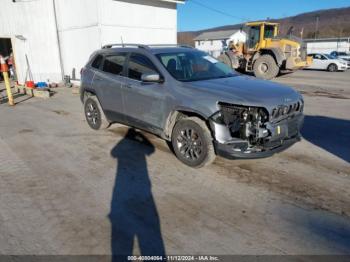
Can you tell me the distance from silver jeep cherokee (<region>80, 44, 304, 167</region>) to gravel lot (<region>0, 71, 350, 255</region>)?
475mm

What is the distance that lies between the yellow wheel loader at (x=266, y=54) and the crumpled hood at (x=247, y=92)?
1208 centimetres

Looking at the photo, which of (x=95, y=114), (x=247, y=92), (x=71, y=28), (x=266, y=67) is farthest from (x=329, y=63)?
(x=247, y=92)

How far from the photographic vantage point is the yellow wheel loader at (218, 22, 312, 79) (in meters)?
16.0

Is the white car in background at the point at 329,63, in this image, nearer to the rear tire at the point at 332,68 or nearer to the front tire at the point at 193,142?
the rear tire at the point at 332,68

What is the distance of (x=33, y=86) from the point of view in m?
13.1

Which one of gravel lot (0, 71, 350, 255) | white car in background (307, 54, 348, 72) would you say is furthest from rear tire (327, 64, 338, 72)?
gravel lot (0, 71, 350, 255)

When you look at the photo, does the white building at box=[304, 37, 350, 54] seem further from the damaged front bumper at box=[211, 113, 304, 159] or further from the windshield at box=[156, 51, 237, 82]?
the damaged front bumper at box=[211, 113, 304, 159]

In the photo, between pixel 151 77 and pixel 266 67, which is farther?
pixel 266 67

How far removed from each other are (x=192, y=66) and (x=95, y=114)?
2732mm

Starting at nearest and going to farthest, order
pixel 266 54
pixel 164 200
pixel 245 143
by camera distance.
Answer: pixel 164 200, pixel 245 143, pixel 266 54

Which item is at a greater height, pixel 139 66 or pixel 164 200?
pixel 139 66

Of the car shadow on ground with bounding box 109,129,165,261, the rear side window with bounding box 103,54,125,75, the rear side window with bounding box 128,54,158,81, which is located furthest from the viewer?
the rear side window with bounding box 103,54,125,75

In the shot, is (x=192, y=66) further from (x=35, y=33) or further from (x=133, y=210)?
(x=35, y=33)

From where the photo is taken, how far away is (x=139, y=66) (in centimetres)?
541
